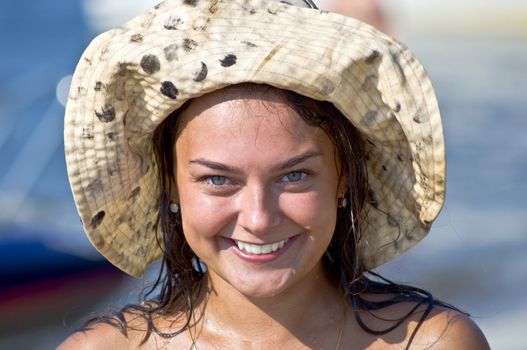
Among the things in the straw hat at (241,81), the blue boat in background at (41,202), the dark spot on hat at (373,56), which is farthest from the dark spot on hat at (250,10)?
the blue boat in background at (41,202)

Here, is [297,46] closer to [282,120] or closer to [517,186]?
[282,120]

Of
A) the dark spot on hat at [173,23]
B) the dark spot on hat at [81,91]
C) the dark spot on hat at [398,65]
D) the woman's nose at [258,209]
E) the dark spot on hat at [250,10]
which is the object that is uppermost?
the dark spot on hat at [250,10]

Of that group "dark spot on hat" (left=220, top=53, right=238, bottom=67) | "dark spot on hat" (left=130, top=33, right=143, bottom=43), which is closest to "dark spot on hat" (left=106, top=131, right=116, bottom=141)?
"dark spot on hat" (left=130, top=33, right=143, bottom=43)

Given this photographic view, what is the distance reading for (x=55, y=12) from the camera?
8656 millimetres

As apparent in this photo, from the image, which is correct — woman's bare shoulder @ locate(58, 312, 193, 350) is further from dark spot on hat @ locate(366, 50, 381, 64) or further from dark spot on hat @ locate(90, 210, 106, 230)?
dark spot on hat @ locate(366, 50, 381, 64)

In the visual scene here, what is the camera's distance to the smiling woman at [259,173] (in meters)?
2.29

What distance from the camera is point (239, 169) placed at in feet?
7.58

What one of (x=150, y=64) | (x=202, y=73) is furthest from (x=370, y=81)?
(x=150, y=64)

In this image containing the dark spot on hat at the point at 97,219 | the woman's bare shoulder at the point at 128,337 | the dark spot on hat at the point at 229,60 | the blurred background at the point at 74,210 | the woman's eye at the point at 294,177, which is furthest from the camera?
the blurred background at the point at 74,210

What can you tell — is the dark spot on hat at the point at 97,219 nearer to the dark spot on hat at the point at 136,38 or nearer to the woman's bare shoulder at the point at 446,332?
the dark spot on hat at the point at 136,38

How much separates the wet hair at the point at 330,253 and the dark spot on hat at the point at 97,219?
144 millimetres

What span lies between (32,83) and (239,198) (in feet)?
18.2

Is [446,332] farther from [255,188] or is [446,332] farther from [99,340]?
[99,340]

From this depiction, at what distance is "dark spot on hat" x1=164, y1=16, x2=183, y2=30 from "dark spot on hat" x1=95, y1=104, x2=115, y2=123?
0.70ft
